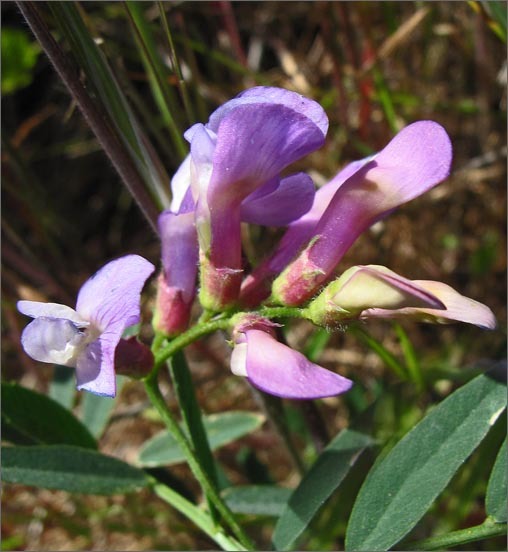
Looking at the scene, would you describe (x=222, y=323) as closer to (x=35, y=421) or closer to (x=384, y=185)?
(x=384, y=185)

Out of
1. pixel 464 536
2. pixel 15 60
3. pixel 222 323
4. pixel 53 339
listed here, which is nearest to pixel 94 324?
pixel 53 339

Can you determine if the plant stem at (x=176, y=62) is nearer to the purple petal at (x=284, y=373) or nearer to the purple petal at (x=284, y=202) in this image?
the purple petal at (x=284, y=202)

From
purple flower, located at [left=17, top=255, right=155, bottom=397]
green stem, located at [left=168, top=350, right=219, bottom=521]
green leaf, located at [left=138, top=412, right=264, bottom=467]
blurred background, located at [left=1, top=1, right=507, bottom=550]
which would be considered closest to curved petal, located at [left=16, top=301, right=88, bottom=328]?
purple flower, located at [left=17, top=255, right=155, bottom=397]

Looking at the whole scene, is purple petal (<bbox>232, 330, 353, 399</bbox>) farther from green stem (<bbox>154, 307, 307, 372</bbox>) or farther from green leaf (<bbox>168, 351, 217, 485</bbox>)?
green leaf (<bbox>168, 351, 217, 485</bbox>)

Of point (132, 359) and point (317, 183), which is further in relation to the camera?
point (317, 183)

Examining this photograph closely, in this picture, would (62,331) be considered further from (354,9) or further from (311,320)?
(354,9)

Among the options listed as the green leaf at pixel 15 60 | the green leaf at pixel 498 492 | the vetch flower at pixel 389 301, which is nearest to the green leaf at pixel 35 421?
the vetch flower at pixel 389 301
